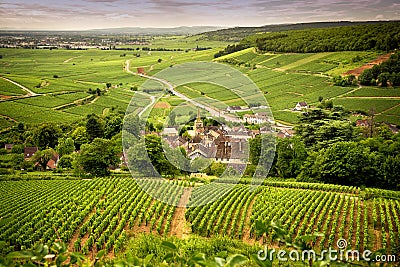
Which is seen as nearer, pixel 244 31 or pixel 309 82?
pixel 309 82

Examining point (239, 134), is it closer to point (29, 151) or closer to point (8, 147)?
point (29, 151)

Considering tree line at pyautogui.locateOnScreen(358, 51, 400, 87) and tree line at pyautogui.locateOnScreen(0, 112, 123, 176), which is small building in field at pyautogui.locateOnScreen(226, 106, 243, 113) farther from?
tree line at pyautogui.locateOnScreen(358, 51, 400, 87)

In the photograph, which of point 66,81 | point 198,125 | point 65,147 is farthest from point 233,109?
point 66,81

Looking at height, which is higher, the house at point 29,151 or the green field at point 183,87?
the green field at point 183,87

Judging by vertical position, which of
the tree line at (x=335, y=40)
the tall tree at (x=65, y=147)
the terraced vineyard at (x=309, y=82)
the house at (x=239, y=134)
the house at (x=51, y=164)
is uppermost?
the tree line at (x=335, y=40)

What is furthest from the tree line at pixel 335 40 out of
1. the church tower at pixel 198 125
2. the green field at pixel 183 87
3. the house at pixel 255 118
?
the church tower at pixel 198 125

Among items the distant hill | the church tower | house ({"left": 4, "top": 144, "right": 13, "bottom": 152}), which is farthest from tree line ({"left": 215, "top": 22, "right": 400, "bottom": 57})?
house ({"left": 4, "top": 144, "right": 13, "bottom": 152})

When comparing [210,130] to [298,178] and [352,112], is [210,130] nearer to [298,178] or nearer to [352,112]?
[298,178]

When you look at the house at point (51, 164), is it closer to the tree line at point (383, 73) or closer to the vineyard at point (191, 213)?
the vineyard at point (191, 213)
